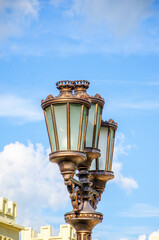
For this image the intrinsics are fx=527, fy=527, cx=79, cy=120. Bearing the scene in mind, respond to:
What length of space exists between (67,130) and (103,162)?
1465 mm

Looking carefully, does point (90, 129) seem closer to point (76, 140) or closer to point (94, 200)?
point (76, 140)

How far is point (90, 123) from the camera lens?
21.3 feet

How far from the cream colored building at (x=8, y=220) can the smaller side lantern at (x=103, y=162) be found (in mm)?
21568

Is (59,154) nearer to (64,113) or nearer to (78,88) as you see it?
(64,113)

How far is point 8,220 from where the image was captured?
2892 cm

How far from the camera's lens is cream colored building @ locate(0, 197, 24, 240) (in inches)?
1118

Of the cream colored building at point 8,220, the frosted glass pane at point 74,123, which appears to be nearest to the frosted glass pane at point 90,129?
the frosted glass pane at point 74,123

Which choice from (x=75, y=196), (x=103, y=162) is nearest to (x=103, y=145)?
(x=103, y=162)

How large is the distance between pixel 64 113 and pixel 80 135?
30cm

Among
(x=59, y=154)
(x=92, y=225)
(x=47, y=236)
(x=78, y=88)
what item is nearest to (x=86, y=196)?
(x=92, y=225)

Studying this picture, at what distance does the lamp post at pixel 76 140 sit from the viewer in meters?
5.75

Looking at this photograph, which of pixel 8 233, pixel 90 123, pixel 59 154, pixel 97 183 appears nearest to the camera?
pixel 59 154

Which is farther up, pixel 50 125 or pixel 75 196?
pixel 50 125

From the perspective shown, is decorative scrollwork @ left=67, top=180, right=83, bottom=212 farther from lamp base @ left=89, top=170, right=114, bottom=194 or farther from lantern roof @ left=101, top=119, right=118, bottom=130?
lantern roof @ left=101, top=119, right=118, bottom=130
